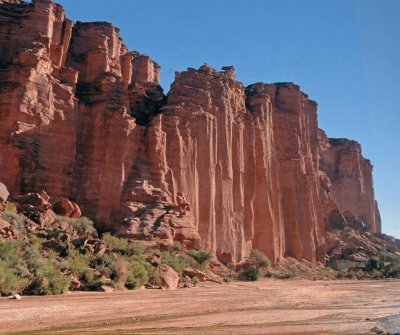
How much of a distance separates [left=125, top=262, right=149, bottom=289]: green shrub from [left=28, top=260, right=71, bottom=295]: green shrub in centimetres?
367

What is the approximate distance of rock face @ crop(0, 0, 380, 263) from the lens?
3155 centimetres

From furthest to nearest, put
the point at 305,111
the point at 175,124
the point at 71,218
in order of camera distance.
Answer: the point at 305,111 → the point at 175,124 → the point at 71,218

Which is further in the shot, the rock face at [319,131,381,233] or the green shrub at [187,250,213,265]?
the rock face at [319,131,381,233]

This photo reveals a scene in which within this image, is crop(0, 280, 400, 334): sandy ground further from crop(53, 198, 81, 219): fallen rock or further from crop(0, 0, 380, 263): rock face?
crop(0, 0, 380, 263): rock face

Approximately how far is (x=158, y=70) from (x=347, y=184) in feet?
140

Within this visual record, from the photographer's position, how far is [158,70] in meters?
A: 57.5

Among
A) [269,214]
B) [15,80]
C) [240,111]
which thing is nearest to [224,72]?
[240,111]

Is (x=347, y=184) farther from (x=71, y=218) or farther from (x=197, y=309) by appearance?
(x=197, y=309)

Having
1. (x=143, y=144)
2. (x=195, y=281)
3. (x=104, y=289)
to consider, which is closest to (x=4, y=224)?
(x=104, y=289)

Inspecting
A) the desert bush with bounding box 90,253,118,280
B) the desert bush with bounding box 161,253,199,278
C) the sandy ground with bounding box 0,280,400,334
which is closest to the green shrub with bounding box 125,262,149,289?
the desert bush with bounding box 90,253,118,280

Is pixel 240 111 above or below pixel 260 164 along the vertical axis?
above

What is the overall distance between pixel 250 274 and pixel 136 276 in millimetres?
17275

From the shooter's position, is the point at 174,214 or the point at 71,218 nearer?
the point at 71,218

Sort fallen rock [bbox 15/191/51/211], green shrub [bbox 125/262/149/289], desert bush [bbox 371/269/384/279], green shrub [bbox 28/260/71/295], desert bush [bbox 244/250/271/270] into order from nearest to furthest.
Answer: green shrub [bbox 28/260/71/295]
green shrub [bbox 125/262/149/289]
fallen rock [bbox 15/191/51/211]
desert bush [bbox 244/250/271/270]
desert bush [bbox 371/269/384/279]
